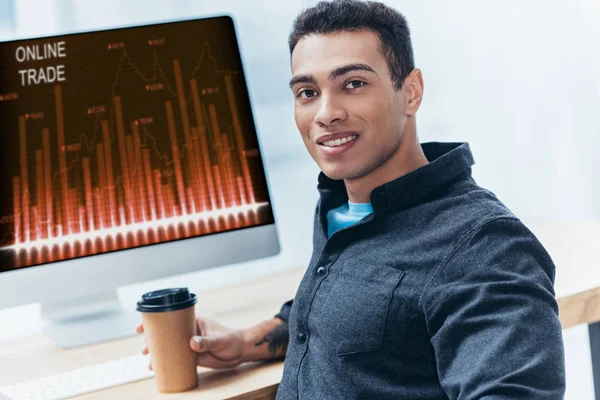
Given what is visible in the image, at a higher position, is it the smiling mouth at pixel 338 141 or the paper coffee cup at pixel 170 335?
the smiling mouth at pixel 338 141

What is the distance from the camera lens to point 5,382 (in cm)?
122

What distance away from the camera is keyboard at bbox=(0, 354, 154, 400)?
1124mm

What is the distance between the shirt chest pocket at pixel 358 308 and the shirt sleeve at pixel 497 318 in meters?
0.06

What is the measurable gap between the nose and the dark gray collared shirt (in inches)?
4.3

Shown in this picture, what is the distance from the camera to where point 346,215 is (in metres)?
1.14

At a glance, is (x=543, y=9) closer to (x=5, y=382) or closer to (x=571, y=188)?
(x=571, y=188)

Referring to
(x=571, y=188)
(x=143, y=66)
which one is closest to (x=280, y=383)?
(x=143, y=66)

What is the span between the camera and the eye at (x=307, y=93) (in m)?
1.08

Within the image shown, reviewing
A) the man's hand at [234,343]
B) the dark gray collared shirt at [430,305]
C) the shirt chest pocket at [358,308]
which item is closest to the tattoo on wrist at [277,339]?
the man's hand at [234,343]

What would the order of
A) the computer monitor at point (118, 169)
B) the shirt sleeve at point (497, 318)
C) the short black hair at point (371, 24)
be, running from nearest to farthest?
the shirt sleeve at point (497, 318) → the short black hair at point (371, 24) → the computer monitor at point (118, 169)

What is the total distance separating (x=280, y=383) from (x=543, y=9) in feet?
6.20

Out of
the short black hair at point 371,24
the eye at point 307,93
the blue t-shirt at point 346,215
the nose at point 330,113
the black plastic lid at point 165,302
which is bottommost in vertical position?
the black plastic lid at point 165,302

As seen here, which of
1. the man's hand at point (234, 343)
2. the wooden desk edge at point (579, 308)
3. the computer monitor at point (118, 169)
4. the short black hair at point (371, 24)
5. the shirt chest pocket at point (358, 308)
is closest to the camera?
the shirt chest pocket at point (358, 308)

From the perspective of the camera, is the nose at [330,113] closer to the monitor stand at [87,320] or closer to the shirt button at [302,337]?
the shirt button at [302,337]
